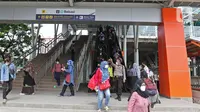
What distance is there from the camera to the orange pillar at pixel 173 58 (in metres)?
9.66

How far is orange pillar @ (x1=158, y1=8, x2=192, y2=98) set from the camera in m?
9.66

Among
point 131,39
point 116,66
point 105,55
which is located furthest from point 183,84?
point 131,39

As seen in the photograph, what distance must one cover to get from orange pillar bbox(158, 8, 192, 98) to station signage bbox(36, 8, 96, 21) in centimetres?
362

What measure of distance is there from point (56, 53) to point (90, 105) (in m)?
10.0

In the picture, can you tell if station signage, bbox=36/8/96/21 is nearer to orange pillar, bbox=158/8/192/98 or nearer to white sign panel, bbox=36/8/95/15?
white sign panel, bbox=36/8/95/15

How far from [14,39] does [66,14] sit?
815cm

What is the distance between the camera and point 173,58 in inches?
390

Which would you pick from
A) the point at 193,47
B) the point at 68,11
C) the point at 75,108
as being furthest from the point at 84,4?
the point at 193,47

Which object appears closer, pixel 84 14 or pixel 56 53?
pixel 84 14

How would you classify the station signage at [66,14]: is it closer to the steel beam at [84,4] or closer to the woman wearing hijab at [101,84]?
the steel beam at [84,4]

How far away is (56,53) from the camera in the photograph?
16500 mm

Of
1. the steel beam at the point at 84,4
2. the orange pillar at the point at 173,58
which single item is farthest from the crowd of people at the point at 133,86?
the steel beam at the point at 84,4

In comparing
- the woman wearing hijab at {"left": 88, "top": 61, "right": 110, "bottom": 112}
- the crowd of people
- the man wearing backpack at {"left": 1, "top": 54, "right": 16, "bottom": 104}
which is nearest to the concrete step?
the crowd of people

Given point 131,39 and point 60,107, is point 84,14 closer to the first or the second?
point 60,107
